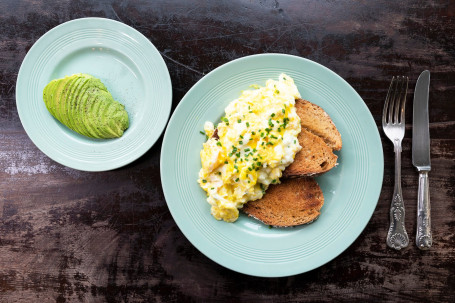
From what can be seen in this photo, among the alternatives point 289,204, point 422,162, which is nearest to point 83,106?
point 289,204

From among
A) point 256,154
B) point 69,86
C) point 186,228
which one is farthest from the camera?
point 69,86

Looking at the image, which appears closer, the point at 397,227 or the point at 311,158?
the point at 311,158

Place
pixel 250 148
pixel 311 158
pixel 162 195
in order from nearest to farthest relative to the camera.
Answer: pixel 250 148, pixel 311 158, pixel 162 195

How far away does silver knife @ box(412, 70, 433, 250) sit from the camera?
2.51m

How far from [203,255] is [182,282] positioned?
0.81 feet

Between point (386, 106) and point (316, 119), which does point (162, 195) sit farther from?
point (386, 106)

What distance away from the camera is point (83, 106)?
8.37ft

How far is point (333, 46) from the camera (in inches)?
104

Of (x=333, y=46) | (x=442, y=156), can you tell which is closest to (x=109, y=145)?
(x=333, y=46)

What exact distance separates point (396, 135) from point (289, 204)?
87 cm

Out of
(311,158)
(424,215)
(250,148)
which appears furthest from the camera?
(424,215)

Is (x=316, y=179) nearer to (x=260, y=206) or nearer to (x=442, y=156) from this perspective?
(x=260, y=206)

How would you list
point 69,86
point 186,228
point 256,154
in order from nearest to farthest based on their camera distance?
point 256,154 < point 186,228 < point 69,86

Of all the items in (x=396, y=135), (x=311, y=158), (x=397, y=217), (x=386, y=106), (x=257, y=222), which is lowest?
(x=257, y=222)
